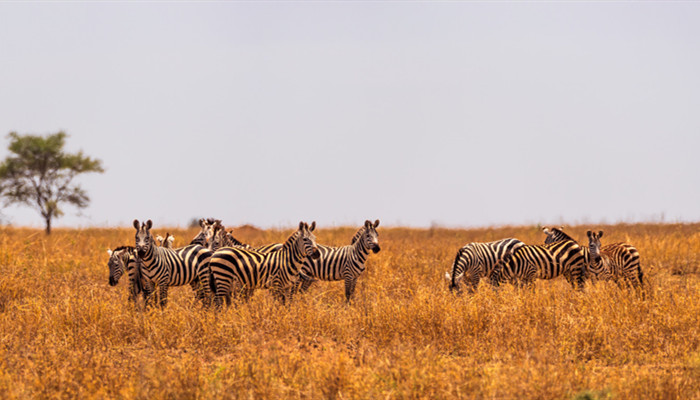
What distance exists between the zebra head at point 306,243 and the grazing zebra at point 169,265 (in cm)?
165

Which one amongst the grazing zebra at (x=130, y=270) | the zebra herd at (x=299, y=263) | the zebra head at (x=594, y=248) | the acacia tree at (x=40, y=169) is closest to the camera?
the zebra herd at (x=299, y=263)

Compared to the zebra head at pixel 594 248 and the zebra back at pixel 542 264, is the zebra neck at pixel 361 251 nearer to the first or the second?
the zebra back at pixel 542 264

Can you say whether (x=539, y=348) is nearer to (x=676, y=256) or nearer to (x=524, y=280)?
(x=524, y=280)

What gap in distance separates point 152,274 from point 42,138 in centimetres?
3968

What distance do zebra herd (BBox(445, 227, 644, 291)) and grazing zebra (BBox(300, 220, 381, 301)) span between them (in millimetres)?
1744

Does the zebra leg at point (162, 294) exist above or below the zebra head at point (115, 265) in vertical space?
below

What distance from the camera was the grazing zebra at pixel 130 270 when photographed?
424 inches

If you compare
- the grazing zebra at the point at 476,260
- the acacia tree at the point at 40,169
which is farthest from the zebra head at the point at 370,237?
the acacia tree at the point at 40,169

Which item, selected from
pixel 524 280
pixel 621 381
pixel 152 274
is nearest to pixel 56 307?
pixel 152 274

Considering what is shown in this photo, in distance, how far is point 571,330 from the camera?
8.44 meters

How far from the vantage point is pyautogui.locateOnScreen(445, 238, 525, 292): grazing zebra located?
12508mm

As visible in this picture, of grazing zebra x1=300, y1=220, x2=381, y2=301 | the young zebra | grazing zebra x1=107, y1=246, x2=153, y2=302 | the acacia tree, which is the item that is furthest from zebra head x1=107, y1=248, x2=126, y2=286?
the acacia tree

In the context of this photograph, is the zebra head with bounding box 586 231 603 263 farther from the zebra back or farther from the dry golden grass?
the dry golden grass

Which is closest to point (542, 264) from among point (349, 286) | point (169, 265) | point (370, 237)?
point (370, 237)
